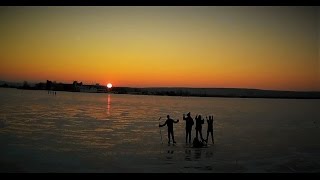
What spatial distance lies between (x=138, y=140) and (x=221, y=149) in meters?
4.14

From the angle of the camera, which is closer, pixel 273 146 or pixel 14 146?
pixel 14 146

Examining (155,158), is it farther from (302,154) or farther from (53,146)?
(302,154)

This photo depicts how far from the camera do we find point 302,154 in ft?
42.9

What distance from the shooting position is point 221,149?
13.9 meters
